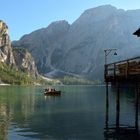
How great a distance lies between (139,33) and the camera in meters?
52.2

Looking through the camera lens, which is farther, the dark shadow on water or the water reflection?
the water reflection

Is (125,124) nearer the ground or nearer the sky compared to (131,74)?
nearer the ground

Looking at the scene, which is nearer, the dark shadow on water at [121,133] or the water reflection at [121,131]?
the dark shadow on water at [121,133]

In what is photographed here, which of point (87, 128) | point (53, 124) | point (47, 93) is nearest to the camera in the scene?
point (87, 128)

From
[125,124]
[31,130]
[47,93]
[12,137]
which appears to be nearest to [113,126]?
[125,124]

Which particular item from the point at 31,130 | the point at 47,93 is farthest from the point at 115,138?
the point at 47,93

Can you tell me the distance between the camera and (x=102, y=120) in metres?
62.3

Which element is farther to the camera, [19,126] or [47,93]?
[47,93]

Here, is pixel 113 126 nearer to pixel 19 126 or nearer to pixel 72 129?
pixel 72 129

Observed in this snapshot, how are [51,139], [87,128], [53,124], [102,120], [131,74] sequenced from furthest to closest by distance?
[102,120], [53,124], [87,128], [131,74], [51,139]

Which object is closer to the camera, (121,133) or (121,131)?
(121,133)

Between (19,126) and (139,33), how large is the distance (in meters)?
20.6

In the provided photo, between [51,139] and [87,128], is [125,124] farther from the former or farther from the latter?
[51,139]

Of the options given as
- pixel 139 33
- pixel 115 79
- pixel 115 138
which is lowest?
pixel 115 138
